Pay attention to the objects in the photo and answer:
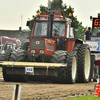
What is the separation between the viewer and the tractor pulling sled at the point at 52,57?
45.1ft

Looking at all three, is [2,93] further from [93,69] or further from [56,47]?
[93,69]

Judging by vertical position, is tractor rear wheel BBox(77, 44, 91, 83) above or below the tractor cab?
below

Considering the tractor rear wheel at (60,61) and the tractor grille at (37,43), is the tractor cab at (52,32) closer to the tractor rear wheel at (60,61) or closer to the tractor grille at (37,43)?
the tractor grille at (37,43)

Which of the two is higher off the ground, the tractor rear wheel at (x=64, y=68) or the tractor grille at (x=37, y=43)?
the tractor grille at (x=37, y=43)

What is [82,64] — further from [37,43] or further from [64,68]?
[37,43]

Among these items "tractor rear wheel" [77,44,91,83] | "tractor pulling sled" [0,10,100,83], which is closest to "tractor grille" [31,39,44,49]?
"tractor pulling sled" [0,10,100,83]

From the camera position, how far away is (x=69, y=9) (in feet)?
171

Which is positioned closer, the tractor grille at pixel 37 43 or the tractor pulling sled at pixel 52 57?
the tractor pulling sled at pixel 52 57

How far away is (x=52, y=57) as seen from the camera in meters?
13.9

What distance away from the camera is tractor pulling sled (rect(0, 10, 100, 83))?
1373 centimetres

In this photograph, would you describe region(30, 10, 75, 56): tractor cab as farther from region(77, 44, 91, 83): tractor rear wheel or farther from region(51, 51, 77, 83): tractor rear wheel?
region(51, 51, 77, 83): tractor rear wheel

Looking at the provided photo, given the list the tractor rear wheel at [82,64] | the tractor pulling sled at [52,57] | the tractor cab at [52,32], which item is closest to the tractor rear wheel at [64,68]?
the tractor pulling sled at [52,57]

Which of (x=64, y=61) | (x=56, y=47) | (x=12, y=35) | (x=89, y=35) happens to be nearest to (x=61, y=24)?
(x=56, y=47)

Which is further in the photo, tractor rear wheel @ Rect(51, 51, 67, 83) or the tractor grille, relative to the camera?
the tractor grille
